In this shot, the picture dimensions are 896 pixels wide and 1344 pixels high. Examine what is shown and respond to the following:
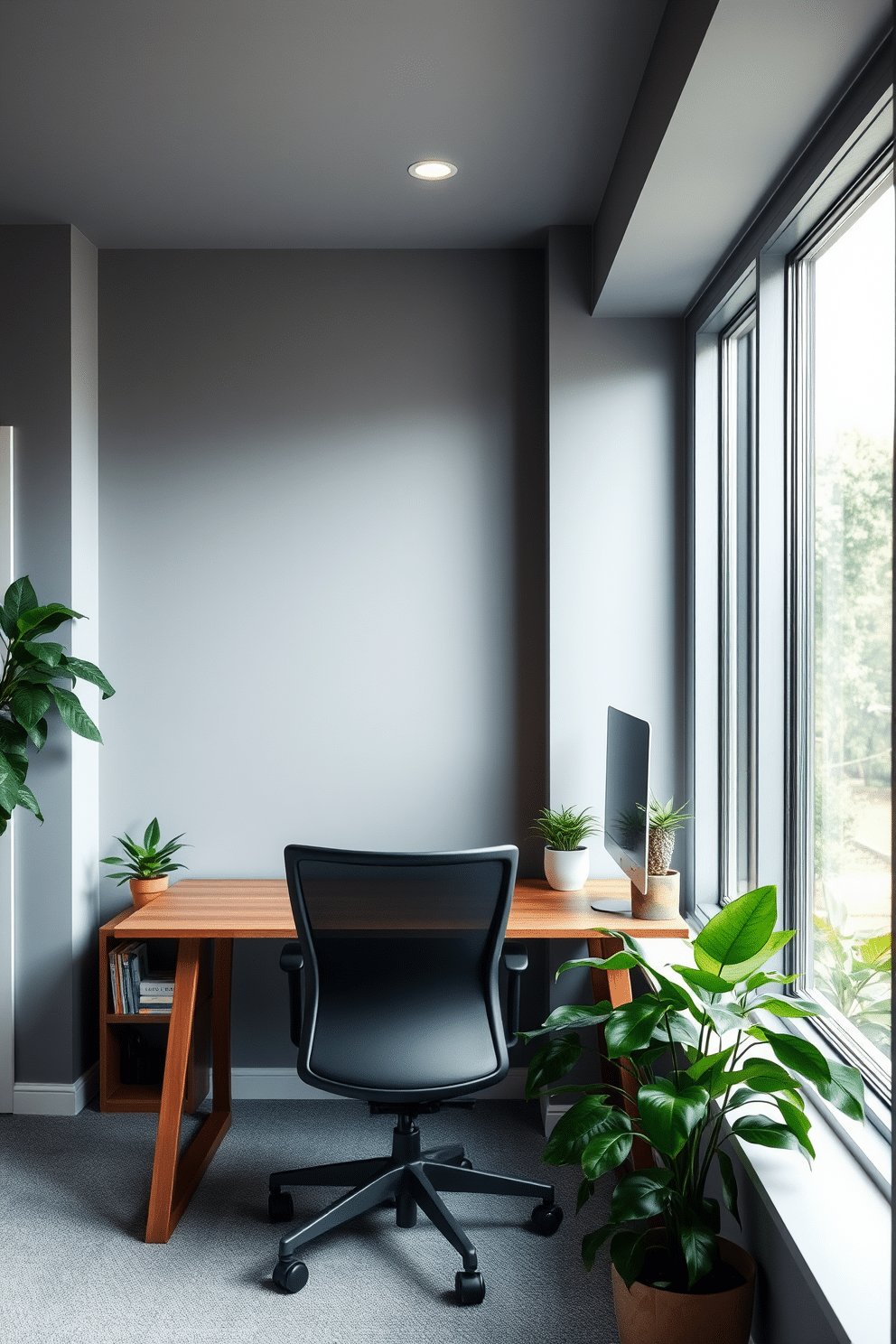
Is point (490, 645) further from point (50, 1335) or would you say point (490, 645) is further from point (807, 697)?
point (50, 1335)

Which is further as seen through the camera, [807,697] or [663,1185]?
[807,697]

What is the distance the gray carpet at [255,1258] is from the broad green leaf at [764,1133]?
726mm

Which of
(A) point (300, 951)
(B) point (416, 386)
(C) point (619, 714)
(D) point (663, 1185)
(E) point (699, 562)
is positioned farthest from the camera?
(B) point (416, 386)

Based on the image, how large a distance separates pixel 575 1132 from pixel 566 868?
4.12ft

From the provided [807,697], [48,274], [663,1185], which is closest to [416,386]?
[48,274]

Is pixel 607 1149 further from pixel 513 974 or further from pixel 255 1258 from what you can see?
pixel 255 1258

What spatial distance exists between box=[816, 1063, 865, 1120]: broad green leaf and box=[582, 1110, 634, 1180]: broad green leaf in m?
0.35

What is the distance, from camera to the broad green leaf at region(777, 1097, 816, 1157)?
1.64 meters

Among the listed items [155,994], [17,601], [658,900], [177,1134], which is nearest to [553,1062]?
[658,900]

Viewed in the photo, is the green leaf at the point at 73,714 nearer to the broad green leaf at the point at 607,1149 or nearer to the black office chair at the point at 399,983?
the black office chair at the point at 399,983

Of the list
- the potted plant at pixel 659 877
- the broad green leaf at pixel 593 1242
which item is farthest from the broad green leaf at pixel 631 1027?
the potted plant at pixel 659 877

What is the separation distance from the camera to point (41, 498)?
3156 millimetres

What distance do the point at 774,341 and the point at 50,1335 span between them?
263 centimetres

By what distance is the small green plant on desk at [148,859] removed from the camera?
3199 mm
